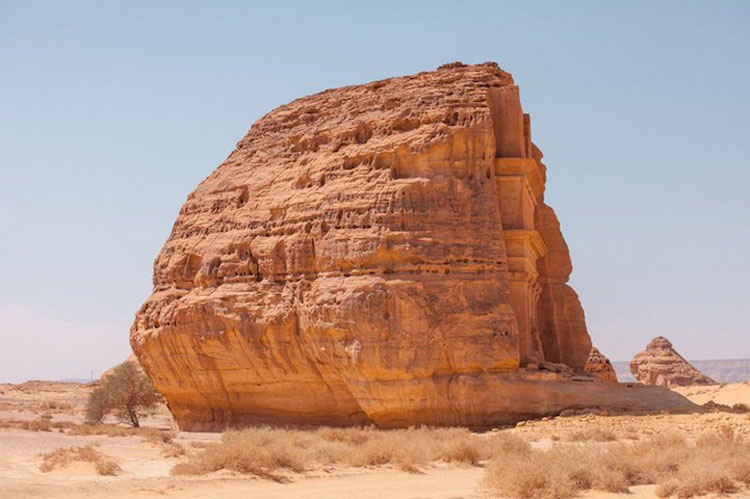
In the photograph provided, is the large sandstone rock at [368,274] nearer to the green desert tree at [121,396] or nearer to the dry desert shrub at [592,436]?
the dry desert shrub at [592,436]

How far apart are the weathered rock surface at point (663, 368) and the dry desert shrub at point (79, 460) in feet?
123

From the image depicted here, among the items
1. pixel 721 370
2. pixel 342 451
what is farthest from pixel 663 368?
pixel 721 370

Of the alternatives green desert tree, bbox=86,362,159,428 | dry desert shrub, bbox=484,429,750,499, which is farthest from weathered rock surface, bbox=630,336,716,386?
dry desert shrub, bbox=484,429,750,499

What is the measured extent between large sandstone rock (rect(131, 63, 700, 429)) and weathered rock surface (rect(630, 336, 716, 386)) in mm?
24318

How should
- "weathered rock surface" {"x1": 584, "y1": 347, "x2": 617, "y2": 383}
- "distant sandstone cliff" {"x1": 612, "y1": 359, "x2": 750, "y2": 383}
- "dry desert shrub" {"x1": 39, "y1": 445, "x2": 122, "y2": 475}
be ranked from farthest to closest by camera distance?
1. "distant sandstone cliff" {"x1": 612, "y1": 359, "x2": 750, "y2": 383}
2. "weathered rock surface" {"x1": 584, "y1": 347, "x2": 617, "y2": 383}
3. "dry desert shrub" {"x1": 39, "y1": 445, "x2": 122, "y2": 475}

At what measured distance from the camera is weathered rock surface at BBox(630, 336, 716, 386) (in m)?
47.5

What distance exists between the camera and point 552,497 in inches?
458

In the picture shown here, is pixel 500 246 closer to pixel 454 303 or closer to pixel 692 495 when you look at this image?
pixel 454 303

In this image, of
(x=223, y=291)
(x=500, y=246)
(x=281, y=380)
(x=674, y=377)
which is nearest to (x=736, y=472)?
(x=500, y=246)

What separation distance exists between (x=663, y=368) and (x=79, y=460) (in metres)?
39.8

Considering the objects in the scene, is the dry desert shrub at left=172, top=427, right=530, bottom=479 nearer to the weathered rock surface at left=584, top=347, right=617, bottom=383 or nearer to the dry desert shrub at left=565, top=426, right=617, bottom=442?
the dry desert shrub at left=565, top=426, right=617, bottom=442

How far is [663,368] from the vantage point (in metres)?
48.3

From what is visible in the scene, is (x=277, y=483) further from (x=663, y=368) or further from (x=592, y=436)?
(x=663, y=368)

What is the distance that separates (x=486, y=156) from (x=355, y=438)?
25.8ft
